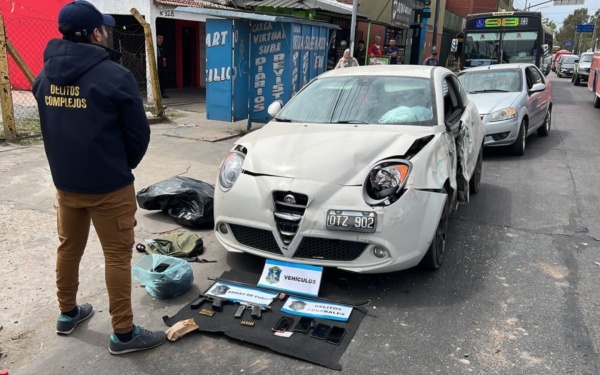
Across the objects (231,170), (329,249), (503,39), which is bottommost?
(329,249)

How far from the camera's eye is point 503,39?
17.0 m

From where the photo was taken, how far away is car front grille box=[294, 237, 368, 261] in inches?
137

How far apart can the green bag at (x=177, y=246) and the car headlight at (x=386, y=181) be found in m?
1.69

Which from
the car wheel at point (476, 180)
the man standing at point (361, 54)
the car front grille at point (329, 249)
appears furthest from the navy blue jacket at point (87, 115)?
the man standing at point (361, 54)

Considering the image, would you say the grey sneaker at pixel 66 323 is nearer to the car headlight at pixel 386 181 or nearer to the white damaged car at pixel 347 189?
the white damaged car at pixel 347 189

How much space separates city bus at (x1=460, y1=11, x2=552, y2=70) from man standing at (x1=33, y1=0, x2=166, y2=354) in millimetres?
16735

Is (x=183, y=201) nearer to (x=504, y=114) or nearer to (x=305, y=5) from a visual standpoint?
(x=504, y=114)

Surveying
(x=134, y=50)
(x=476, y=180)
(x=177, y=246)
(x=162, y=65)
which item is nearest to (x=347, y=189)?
(x=177, y=246)

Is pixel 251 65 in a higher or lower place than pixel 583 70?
lower

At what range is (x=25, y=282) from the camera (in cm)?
368

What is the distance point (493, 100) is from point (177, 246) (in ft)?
20.9

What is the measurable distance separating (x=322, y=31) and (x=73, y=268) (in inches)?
353

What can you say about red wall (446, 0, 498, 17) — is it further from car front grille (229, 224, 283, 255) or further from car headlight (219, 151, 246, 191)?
car front grille (229, 224, 283, 255)

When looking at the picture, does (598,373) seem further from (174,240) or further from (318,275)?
(174,240)
